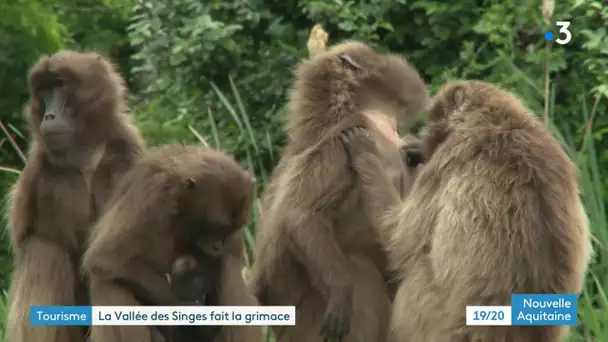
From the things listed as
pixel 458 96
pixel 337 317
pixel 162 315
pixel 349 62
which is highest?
pixel 349 62

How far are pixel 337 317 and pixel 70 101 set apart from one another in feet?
4.39

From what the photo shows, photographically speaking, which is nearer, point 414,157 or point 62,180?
point 62,180

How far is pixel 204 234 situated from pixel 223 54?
3247 millimetres

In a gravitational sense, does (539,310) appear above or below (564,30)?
below

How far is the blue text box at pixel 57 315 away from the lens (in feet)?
12.9

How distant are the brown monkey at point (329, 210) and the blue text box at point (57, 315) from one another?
765 mm

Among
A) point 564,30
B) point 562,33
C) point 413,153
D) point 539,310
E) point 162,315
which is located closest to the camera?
point 539,310

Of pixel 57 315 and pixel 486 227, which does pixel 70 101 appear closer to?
pixel 57 315

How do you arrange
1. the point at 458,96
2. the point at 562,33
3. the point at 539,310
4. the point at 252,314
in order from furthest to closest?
the point at 562,33, the point at 458,96, the point at 252,314, the point at 539,310

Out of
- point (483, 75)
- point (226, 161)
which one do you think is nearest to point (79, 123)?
point (226, 161)

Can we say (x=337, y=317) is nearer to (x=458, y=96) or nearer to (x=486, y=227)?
(x=486, y=227)

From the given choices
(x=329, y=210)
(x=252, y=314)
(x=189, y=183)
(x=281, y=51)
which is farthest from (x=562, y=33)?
(x=189, y=183)

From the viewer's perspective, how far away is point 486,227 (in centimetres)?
359

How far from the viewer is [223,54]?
674 cm
